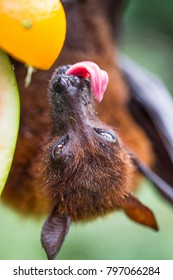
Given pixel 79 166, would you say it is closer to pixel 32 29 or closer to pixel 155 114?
pixel 32 29

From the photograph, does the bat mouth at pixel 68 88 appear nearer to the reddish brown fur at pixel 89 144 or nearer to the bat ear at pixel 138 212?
the reddish brown fur at pixel 89 144

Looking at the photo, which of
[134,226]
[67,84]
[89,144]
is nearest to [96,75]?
[67,84]

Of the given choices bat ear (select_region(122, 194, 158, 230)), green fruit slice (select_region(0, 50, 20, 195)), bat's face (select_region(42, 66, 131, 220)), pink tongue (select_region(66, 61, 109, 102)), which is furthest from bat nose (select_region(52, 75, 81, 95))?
bat ear (select_region(122, 194, 158, 230))

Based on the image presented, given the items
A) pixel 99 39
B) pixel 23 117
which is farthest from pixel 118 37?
pixel 23 117

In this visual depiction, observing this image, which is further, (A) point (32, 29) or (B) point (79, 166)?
(B) point (79, 166)

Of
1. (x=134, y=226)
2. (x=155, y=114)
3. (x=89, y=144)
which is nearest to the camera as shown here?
(x=89, y=144)

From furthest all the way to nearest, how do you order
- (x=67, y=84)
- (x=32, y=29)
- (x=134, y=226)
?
(x=134, y=226) < (x=67, y=84) < (x=32, y=29)
